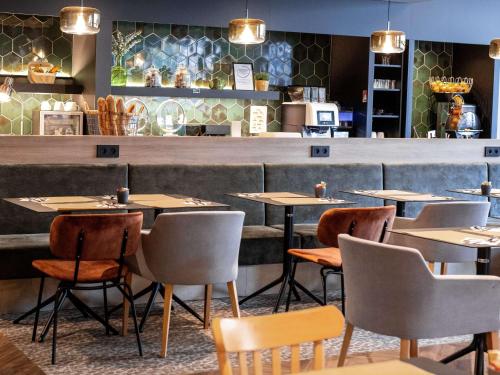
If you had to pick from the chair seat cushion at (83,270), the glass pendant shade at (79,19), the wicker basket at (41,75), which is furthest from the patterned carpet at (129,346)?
the wicker basket at (41,75)

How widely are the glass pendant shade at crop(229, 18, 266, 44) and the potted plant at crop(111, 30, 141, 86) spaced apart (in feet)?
9.77

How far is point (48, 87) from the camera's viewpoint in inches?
363

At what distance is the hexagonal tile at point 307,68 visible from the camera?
11.1m

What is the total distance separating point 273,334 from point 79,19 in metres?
4.36

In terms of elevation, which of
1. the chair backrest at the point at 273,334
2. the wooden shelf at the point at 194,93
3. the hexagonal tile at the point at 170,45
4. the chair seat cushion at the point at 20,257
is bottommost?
the chair seat cushion at the point at 20,257

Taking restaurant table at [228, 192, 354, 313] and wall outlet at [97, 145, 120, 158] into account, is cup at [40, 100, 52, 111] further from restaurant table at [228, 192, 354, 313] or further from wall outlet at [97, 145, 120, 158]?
restaurant table at [228, 192, 354, 313]

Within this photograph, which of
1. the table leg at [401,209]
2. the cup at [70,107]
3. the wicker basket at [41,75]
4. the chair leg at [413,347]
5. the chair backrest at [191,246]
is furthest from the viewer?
the cup at [70,107]

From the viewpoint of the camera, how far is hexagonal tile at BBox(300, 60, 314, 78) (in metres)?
11.1

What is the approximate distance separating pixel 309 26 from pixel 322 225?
4957 mm

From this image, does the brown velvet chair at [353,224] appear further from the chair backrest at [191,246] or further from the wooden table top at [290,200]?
the chair backrest at [191,246]

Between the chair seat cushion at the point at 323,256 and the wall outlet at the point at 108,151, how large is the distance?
1607 millimetres

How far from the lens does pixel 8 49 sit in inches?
373

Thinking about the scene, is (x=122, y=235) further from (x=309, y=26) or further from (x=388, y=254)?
(x=309, y=26)

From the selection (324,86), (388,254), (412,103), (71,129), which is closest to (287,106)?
(324,86)
